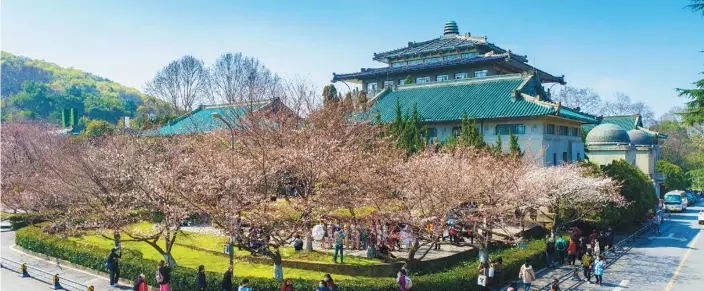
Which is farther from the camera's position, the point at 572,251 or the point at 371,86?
the point at 371,86

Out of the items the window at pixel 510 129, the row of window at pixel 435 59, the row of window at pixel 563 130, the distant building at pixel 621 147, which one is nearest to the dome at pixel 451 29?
the row of window at pixel 435 59

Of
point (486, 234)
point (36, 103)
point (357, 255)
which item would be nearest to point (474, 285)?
point (486, 234)

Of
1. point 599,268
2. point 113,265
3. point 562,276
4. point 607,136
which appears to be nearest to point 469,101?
point 562,276

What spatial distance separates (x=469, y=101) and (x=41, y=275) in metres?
30.8

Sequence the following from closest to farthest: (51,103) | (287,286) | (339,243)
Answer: (287,286)
(339,243)
(51,103)

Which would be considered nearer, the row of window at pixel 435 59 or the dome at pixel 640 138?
the dome at pixel 640 138

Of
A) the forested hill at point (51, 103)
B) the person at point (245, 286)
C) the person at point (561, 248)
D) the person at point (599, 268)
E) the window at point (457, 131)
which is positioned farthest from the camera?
the forested hill at point (51, 103)

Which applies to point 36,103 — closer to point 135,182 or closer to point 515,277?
point 135,182

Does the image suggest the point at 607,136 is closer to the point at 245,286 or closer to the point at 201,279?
the point at 245,286

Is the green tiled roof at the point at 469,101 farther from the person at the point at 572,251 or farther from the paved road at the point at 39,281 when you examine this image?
the paved road at the point at 39,281

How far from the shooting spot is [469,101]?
39531 mm

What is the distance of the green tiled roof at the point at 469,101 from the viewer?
119ft

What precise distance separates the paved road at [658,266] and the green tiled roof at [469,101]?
35.4 ft

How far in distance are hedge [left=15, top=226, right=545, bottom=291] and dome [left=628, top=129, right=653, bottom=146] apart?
124ft
